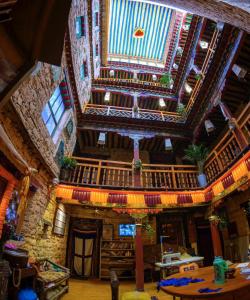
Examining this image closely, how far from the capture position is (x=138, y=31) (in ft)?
42.3

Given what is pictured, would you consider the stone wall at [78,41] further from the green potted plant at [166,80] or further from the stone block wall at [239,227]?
the stone block wall at [239,227]

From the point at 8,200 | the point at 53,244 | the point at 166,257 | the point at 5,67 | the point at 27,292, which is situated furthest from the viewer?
the point at 53,244

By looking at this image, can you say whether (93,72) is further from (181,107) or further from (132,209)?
(132,209)

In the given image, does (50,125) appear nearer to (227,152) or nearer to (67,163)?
(67,163)

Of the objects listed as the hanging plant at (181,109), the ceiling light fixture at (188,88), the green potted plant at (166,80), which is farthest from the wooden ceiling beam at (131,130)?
the green potted plant at (166,80)

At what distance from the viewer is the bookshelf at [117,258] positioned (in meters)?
10.1

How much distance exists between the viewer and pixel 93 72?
42.8 feet

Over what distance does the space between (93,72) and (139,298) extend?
1272 cm

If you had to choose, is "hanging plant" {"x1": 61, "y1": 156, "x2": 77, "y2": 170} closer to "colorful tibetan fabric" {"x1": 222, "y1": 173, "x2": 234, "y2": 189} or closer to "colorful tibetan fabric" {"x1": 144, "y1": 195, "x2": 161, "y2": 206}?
"colorful tibetan fabric" {"x1": 144, "y1": 195, "x2": 161, "y2": 206}

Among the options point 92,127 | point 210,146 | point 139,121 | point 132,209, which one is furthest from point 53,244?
point 210,146

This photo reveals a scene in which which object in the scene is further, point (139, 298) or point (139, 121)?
point (139, 121)

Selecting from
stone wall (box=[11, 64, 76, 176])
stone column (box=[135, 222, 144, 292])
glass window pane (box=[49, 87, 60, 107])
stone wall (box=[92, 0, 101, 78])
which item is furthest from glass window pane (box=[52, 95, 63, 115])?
stone column (box=[135, 222, 144, 292])

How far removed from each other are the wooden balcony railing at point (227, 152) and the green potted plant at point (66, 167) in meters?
6.32

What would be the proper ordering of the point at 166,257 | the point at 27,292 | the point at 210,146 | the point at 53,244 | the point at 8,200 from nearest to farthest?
1. the point at 27,292
2. the point at 8,200
3. the point at 166,257
4. the point at 53,244
5. the point at 210,146
